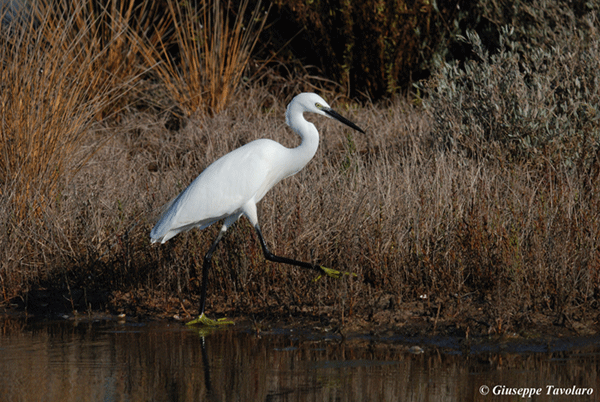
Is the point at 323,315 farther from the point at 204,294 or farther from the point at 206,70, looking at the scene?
the point at 206,70

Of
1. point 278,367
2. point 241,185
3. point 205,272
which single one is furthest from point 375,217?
point 278,367

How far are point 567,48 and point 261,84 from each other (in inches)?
188

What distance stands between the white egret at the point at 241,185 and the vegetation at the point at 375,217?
30 cm

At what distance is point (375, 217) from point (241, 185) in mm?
1062

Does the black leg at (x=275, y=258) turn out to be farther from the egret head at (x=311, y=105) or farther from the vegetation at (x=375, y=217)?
the egret head at (x=311, y=105)

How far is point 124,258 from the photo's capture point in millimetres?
5836

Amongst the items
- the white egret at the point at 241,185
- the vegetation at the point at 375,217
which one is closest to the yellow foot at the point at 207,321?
the white egret at the point at 241,185

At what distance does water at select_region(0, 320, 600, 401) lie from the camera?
3.64 metres

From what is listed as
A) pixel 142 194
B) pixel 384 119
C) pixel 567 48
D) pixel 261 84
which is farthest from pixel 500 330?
pixel 261 84

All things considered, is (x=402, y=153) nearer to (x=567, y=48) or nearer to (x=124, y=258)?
(x=567, y=48)

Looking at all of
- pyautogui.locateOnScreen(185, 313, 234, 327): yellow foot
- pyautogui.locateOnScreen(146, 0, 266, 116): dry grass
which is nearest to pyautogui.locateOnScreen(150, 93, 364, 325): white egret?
pyautogui.locateOnScreen(185, 313, 234, 327): yellow foot

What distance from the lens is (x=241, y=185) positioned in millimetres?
5250

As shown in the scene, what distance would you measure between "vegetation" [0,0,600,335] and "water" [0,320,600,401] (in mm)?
357

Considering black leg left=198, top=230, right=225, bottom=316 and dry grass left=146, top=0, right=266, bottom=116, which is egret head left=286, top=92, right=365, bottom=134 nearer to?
black leg left=198, top=230, right=225, bottom=316
